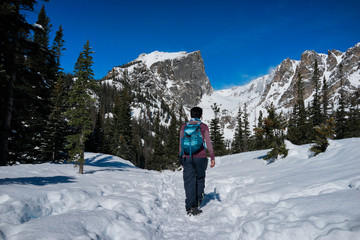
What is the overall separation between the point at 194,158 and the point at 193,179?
1.67 ft

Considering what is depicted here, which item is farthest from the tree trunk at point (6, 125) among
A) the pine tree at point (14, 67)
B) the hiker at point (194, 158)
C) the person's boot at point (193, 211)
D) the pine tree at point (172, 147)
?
the pine tree at point (172, 147)

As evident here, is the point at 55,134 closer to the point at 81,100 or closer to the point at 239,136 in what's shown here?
the point at 81,100

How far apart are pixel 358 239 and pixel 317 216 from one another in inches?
26.5

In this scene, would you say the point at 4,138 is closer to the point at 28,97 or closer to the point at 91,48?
the point at 28,97

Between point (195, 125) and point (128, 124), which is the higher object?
point (128, 124)

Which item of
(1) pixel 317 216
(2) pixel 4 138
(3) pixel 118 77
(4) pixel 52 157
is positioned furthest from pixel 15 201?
(3) pixel 118 77

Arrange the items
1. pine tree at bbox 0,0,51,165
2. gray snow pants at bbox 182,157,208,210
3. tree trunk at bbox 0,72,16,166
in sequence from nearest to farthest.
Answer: gray snow pants at bbox 182,157,208,210 < pine tree at bbox 0,0,51,165 < tree trunk at bbox 0,72,16,166

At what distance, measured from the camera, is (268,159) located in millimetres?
11719

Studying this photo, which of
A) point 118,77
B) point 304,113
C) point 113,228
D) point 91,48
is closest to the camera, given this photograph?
point 113,228

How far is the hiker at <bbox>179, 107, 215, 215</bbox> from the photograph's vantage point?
430 cm

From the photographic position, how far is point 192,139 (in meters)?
4.35

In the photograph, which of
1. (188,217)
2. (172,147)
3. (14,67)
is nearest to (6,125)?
(14,67)

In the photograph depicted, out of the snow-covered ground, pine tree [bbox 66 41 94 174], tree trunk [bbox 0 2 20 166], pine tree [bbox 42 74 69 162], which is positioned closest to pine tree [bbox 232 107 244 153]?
pine tree [bbox 42 74 69 162]

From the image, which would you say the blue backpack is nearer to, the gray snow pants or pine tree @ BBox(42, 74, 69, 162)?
the gray snow pants
